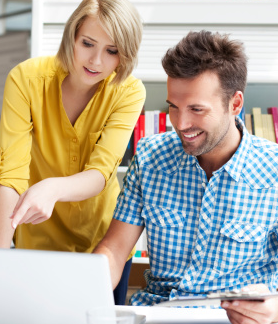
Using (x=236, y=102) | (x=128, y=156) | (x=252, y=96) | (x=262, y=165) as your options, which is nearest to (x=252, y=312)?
(x=262, y=165)

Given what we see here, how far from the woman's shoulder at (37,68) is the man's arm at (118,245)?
548 millimetres

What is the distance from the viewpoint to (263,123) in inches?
102

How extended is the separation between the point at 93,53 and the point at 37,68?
24 cm

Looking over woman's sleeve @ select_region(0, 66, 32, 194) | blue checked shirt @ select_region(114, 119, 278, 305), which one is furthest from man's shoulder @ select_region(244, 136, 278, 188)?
woman's sleeve @ select_region(0, 66, 32, 194)

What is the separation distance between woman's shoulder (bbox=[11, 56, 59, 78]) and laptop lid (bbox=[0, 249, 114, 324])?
3.01 ft

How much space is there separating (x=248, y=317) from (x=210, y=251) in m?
0.41

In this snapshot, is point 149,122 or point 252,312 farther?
point 149,122

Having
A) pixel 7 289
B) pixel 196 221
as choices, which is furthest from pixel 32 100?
pixel 7 289

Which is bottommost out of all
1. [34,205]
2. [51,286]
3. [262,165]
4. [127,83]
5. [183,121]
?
[51,286]

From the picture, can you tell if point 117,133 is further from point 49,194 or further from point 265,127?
point 265,127

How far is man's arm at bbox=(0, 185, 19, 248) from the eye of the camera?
1.52 meters

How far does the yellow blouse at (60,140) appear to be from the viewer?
166cm

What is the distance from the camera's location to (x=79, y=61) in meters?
1.65

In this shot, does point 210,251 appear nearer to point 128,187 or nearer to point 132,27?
point 128,187
